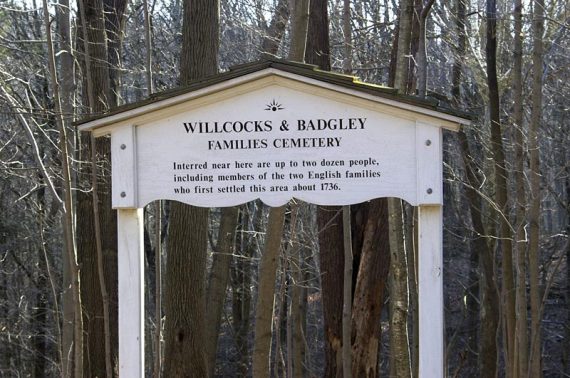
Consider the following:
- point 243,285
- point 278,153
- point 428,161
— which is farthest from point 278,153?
point 243,285

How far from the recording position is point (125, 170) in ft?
17.5

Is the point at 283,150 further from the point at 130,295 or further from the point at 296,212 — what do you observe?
the point at 296,212

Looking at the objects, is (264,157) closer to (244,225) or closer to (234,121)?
(234,121)

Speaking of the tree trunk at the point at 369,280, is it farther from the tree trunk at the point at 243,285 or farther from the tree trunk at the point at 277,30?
the tree trunk at the point at 243,285

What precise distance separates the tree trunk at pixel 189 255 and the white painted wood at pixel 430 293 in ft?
21.1

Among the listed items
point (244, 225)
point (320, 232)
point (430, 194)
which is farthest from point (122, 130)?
point (244, 225)

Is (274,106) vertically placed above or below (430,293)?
above

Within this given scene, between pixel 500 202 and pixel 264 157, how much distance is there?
6804 mm

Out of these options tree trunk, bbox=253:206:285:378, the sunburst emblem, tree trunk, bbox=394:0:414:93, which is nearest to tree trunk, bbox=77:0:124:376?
tree trunk, bbox=253:206:285:378

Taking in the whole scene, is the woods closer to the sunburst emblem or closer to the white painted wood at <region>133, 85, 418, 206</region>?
the white painted wood at <region>133, 85, 418, 206</region>

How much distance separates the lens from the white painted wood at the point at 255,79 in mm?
5113

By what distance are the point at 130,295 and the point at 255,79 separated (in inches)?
54.2

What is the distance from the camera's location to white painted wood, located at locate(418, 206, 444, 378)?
16.9 ft

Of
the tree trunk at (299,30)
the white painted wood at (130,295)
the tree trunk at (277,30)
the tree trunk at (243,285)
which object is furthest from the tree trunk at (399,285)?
the tree trunk at (243,285)
